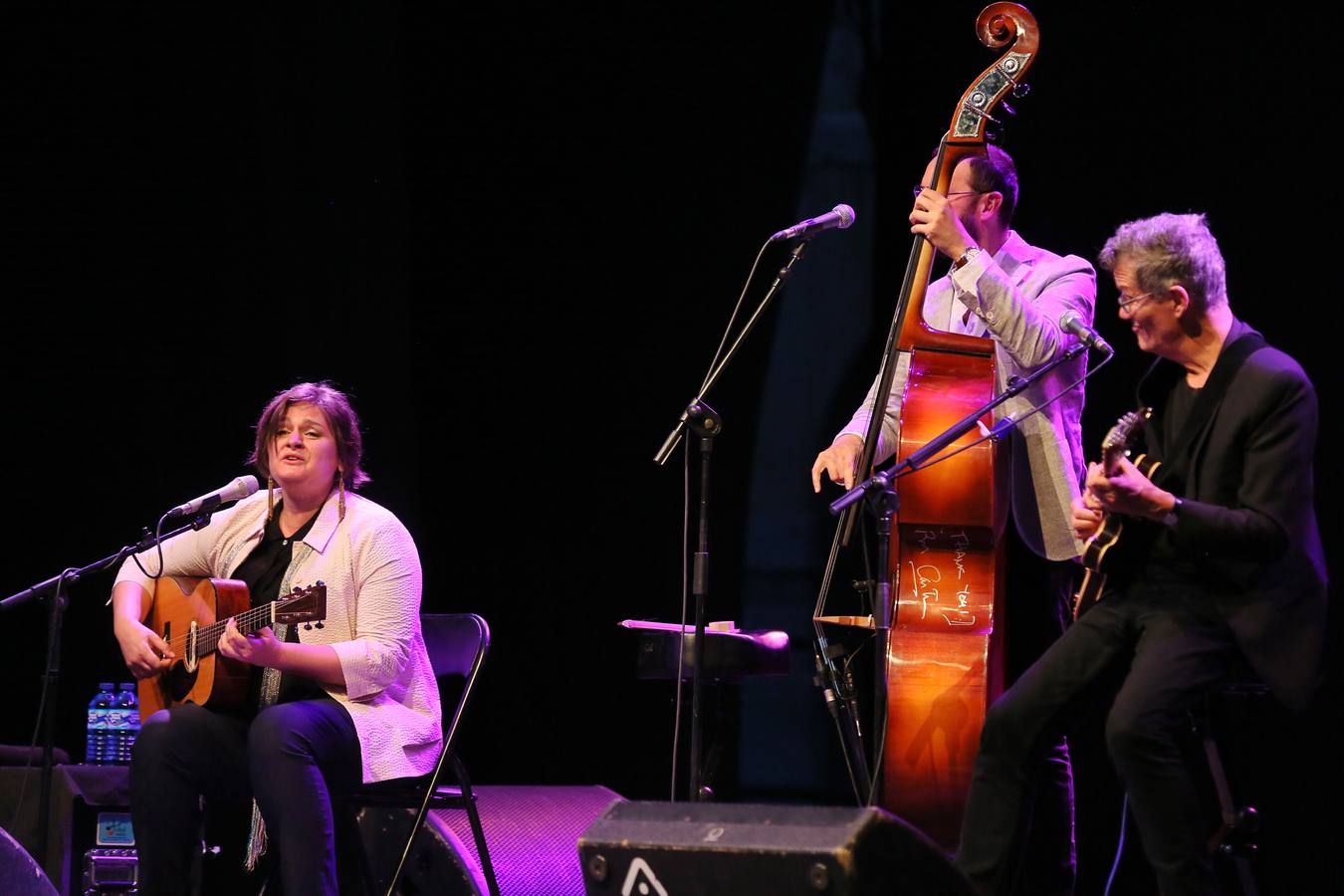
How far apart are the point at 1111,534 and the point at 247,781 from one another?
2.22 metres

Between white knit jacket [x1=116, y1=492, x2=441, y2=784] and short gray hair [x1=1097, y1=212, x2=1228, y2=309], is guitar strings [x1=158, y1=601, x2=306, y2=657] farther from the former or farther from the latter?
short gray hair [x1=1097, y1=212, x2=1228, y2=309]

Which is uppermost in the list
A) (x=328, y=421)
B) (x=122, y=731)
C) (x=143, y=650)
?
(x=328, y=421)

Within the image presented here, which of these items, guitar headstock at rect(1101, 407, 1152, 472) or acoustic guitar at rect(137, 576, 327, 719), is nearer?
guitar headstock at rect(1101, 407, 1152, 472)

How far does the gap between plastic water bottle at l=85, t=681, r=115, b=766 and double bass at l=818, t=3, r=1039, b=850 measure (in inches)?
114

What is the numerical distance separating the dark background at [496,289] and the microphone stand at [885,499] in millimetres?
1549

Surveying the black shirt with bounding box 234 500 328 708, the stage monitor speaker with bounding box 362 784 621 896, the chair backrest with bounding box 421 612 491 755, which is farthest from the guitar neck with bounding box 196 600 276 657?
the stage monitor speaker with bounding box 362 784 621 896

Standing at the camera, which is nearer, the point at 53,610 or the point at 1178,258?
the point at 1178,258

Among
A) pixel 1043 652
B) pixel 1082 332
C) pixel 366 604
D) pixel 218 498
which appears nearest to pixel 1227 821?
pixel 1043 652

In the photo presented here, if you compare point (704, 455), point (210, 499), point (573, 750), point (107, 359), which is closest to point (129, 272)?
point (107, 359)

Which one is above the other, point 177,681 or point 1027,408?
point 1027,408

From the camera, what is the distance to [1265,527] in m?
2.72

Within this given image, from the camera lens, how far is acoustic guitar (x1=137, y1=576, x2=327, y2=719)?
3.62m

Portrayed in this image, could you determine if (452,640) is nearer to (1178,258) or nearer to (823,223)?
(823,223)

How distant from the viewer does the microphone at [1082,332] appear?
3.20 metres
